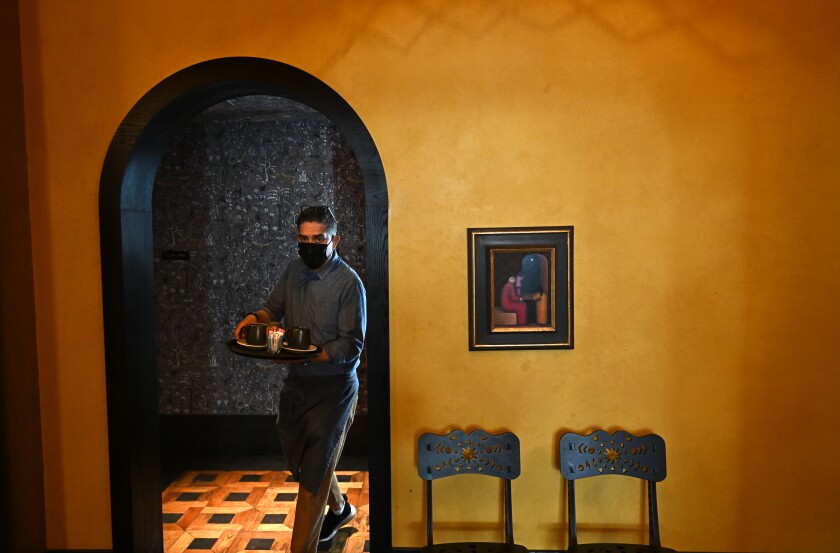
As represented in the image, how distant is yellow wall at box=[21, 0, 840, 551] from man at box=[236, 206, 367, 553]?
329 millimetres

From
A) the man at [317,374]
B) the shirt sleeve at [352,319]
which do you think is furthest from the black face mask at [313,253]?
the shirt sleeve at [352,319]

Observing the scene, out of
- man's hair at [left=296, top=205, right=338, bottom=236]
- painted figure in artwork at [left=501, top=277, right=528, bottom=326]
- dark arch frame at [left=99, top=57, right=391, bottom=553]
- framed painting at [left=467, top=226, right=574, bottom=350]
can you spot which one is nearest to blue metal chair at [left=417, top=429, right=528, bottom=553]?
dark arch frame at [left=99, top=57, right=391, bottom=553]

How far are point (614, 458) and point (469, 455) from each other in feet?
2.17

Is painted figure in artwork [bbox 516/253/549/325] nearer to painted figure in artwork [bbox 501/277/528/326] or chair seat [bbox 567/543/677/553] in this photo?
painted figure in artwork [bbox 501/277/528/326]

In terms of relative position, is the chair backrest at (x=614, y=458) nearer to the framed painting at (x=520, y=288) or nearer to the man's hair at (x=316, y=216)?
the framed painting at (x=520, y=288)

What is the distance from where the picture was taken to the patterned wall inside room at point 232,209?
4906 mm

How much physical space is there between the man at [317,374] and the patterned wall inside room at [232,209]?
6.01 feet

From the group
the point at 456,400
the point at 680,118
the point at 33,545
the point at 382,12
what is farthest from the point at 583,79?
the point at 33,545

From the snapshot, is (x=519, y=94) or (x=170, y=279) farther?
(x=170, y=279)

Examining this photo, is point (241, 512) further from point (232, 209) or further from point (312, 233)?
point (232, 209)

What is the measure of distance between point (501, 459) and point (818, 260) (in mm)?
1746

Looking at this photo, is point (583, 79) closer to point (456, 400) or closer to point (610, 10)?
point (610, 10)

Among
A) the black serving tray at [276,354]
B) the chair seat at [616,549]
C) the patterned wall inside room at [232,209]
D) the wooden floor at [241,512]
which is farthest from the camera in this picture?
the patterned wall inside room at [232,209]

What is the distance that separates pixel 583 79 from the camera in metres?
2.81
